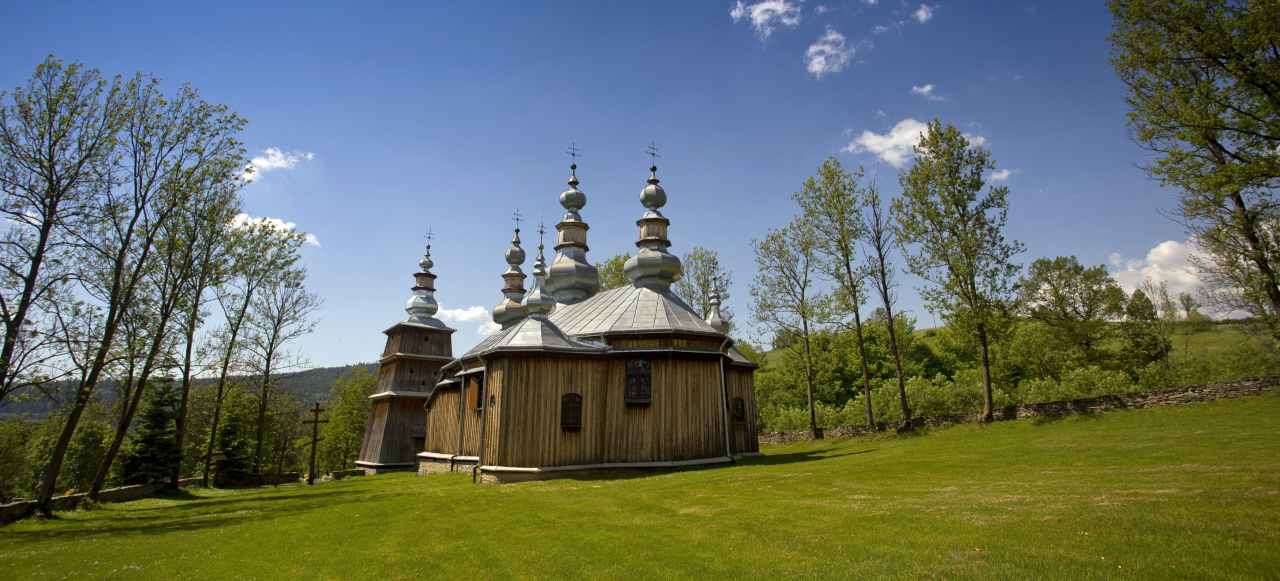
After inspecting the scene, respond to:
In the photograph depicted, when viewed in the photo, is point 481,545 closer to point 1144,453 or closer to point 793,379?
point 1144,453

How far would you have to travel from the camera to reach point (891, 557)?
6102 mm

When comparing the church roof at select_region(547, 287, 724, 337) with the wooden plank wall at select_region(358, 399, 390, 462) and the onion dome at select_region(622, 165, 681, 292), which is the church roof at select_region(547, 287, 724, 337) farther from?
the wooden plank wall at select_region(358, 399, 390, 462)

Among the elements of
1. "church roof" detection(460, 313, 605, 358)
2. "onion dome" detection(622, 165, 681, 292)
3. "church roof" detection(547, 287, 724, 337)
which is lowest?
"church roof" detection(460, 313, 605, 358)

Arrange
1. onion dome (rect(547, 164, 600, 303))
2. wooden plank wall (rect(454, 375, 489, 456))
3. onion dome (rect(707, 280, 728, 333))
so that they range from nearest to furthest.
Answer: wooden plank wall (rect(454, 375, 489, 456)) → onion dome (rect(707, 280, 728, 333)) → onion dome (rect(547, 164, 600, 303))

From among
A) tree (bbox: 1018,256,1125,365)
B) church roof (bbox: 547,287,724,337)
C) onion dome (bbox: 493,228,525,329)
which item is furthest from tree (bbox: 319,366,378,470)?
tree (bbox: 1018,256,1125,365)

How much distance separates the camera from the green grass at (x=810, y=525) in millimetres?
5824

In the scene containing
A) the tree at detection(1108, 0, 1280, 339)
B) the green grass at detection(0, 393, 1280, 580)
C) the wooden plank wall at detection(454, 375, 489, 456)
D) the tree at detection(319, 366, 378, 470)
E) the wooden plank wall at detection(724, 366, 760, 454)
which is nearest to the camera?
the green grass at detection(0, 393, 1280, 580)

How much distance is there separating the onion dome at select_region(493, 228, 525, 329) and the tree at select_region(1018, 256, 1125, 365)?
2913 cm

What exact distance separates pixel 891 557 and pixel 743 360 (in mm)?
15633

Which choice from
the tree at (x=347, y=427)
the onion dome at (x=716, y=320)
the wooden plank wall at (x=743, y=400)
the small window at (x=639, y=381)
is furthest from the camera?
the tree at (x=347, y=427)

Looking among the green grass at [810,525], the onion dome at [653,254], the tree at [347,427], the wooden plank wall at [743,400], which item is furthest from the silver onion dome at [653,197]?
the tree at [347,427]

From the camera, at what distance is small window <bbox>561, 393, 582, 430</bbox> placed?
17.4 m

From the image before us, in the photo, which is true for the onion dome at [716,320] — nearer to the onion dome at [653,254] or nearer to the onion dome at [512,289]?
the onion dome at [653,254]

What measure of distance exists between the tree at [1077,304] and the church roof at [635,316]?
24.8 metres
